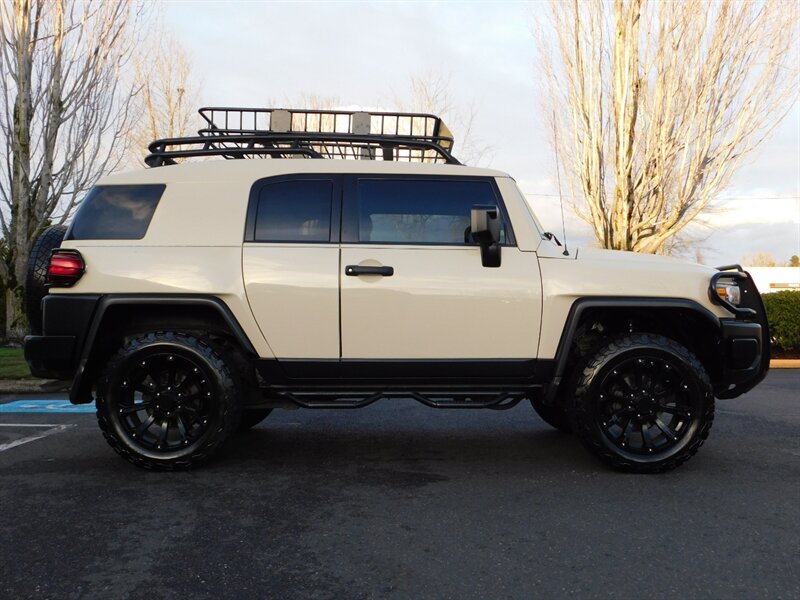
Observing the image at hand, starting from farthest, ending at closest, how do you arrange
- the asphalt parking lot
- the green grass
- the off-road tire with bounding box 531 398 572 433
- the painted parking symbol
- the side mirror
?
1. the green grass
2. the painted parking symbol
3. the off-road tire with bounding box 531 398 572 433
4. the side mirror
5. the asphalt parking lot

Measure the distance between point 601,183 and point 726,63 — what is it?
333cm

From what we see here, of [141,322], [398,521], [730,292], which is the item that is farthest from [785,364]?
[141,322]

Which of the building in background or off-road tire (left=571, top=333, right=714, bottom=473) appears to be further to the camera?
the building in background

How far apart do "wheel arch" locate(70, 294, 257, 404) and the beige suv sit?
0.5 inches

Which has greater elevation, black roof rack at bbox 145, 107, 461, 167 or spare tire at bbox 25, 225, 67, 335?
black roof rack at bbox 145, 107, 461, 167

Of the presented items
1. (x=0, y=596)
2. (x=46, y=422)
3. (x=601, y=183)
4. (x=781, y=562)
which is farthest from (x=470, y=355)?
(x=601, y=183)

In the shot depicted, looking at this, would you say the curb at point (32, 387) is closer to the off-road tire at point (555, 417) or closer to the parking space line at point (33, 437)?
the parking space line at point (33, 437)

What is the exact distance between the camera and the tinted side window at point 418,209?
4.31 metres

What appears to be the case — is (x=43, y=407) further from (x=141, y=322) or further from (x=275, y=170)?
(x=275, y=170)

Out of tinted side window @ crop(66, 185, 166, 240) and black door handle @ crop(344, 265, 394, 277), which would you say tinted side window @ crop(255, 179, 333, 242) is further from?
tinted side window @ crop(66, 185, 166, 240)

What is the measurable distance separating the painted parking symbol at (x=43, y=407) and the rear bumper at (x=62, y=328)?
2809 mm

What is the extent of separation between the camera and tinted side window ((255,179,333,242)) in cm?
431

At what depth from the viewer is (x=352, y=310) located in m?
4.18

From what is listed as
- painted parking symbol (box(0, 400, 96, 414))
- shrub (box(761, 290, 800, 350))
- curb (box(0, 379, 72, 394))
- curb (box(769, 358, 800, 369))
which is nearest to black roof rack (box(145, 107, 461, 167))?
painted parking symbol (box(0, 400, 96, 414))
